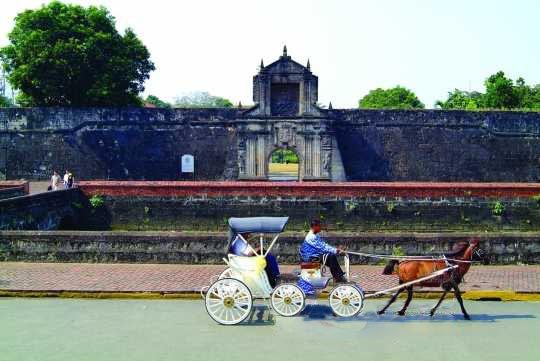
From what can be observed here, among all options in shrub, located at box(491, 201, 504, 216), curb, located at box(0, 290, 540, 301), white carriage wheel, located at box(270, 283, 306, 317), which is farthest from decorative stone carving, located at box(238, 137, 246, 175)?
white carriage wheel, located at box(270, 283, 306, 317)

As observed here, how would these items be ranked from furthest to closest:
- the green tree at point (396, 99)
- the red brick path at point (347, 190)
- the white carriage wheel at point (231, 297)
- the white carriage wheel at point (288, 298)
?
the green tree at point (396, 99) → the red brick path at point (347, 190) → the white carriage wheel at point (288, 298) → the white carriage wheel at point (231, 297)

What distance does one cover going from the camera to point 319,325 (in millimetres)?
7230

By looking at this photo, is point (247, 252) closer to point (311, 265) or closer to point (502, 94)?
point (311, 265)

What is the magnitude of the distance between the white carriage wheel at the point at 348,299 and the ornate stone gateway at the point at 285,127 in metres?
15.1

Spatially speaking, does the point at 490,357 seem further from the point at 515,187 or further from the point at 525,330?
the point at 515,187

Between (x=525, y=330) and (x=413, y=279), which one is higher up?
(x=413, y=279)

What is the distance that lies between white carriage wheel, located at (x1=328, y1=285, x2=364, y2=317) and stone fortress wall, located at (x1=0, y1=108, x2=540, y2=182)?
15.9 meters

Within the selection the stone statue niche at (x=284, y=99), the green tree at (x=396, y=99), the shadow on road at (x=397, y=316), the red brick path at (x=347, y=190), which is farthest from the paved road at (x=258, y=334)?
the green tree at (x=396, y=99)

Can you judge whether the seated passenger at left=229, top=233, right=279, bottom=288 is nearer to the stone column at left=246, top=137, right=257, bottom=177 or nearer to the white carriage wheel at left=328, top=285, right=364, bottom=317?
the white carriage wheel at left=328, top=285, right=364, bottom=317

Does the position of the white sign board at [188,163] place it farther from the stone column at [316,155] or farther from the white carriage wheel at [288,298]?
the white carriage wheel at [288,298]

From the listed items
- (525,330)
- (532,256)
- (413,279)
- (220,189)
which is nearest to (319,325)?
(413,279)

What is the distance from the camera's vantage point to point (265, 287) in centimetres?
762

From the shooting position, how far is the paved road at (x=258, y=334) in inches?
247

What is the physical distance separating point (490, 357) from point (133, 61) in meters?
22.0
